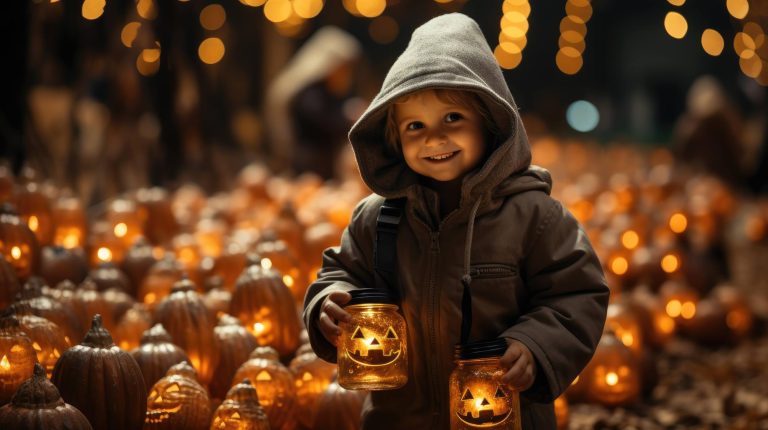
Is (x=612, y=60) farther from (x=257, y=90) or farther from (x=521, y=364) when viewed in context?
(x=521, y=364)

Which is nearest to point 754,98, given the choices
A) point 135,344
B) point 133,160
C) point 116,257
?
point 133,160

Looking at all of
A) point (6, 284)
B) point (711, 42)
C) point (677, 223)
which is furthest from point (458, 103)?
point (711, 42)

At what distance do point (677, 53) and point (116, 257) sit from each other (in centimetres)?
1801

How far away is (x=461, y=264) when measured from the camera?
2.85 meters

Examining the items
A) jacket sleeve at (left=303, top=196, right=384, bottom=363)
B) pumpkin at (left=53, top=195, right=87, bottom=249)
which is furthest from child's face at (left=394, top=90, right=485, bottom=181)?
pumpkin at (left=53, top=195, right=87, bottom=249)

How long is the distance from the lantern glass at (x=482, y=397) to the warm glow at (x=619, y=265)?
4443mm

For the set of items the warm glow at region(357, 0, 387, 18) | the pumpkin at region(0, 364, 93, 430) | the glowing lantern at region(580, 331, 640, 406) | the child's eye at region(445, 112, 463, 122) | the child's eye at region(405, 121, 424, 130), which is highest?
the warm glow at region(357, 0, 387, 18)

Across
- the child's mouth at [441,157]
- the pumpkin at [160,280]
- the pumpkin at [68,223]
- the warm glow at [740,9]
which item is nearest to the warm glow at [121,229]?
the pumpkin at [68,223]

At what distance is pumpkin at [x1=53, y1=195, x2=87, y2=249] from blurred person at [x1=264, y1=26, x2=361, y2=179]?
5.02 m

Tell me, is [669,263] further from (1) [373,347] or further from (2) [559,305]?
(1) [373,347]

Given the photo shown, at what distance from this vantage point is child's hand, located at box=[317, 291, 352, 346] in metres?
2.80

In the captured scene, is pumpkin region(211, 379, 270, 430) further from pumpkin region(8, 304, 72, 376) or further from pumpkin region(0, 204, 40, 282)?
pumpkin region(0, 204, 40, 282)

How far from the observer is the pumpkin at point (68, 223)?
17.9ft

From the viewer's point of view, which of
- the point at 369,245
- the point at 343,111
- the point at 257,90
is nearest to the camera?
the point at 369,245
